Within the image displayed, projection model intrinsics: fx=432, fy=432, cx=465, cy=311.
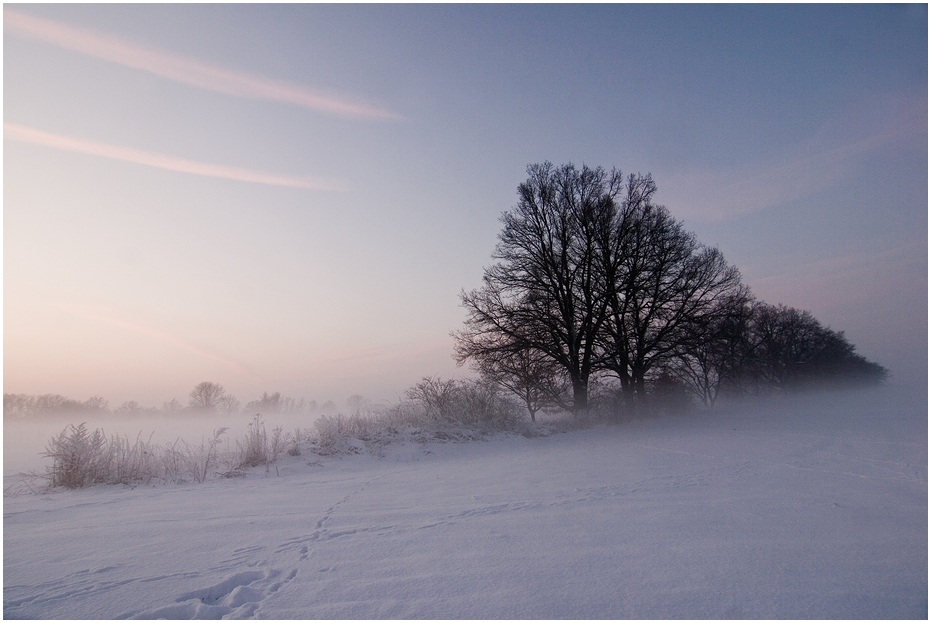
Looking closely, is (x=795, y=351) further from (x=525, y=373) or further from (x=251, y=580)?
(x=251, y=580)

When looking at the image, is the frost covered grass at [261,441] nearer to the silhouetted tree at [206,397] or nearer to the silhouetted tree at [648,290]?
the silhouetted tree at [648,290]

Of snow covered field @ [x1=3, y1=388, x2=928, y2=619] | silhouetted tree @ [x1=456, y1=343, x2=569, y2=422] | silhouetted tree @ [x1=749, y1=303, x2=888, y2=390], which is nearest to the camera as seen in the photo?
snow covered field @ [x1=3, y1=388, x2=928, y2=619]

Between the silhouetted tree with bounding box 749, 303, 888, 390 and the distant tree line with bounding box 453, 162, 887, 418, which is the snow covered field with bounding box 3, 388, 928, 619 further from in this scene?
the silhouetted tree with bounding box 749, 303, 888, 390

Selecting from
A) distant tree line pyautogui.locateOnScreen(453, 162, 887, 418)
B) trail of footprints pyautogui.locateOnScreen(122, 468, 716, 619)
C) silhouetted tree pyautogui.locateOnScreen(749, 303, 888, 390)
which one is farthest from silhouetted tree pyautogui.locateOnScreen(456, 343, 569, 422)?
silhouetted tree pyautogui.locateOnScreen(749, 303, 888, 390)

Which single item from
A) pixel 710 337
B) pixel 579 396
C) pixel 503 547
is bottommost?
pixel 503 547

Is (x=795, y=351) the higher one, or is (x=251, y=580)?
(x=795, y=351)

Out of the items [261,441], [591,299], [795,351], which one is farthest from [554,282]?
[795,351]

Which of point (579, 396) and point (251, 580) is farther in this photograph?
point (579, 396)

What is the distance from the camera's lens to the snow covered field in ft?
7.23

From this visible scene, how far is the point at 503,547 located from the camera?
9.59ft

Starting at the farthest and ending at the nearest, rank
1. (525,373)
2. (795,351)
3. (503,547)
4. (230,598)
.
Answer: (795,351)
(525,373)
(503,547)
(230,598)

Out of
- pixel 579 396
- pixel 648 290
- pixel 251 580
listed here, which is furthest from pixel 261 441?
pixel 648 290

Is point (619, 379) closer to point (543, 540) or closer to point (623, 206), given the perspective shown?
point (623, 206)

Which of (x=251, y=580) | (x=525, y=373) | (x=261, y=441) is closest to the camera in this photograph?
(x=251, y=580)
